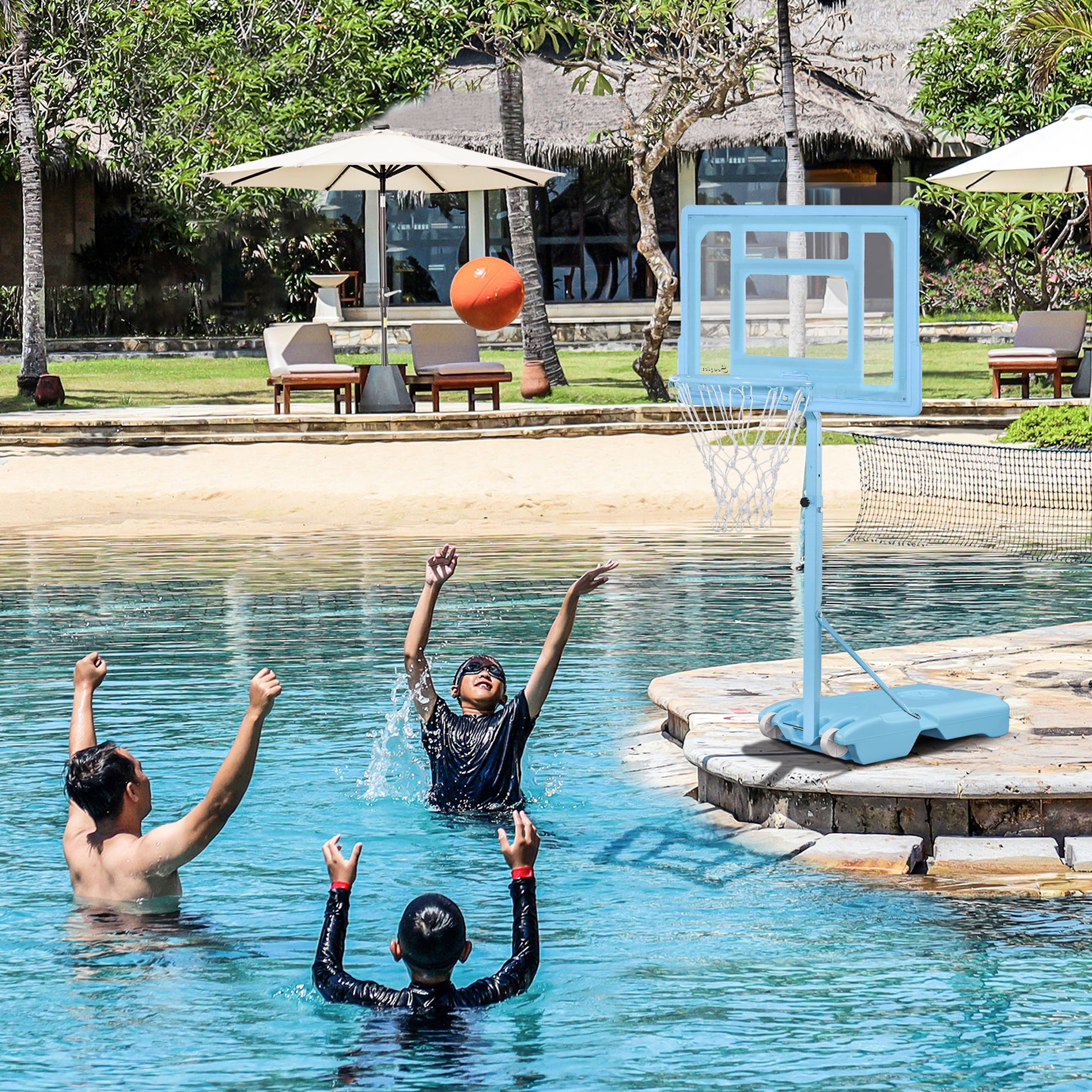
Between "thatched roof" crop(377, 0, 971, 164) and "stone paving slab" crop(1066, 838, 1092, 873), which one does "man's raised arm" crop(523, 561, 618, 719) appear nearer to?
"stone paving slab" crop(1066, 838, 1092, 873)

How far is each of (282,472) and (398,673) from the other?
949 cm

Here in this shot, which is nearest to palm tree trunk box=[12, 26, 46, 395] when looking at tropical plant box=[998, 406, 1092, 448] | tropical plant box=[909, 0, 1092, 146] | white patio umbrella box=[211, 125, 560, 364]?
white patio umbrella box=[211, 125, 560, 364]

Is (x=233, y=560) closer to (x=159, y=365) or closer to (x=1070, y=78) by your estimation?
(x=159, y=365)

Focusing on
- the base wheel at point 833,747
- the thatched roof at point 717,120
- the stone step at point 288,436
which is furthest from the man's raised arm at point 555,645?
the thatched roof at point 717,120

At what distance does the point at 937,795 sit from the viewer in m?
7.28

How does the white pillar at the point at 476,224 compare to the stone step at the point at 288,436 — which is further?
the white pillar at the point at 476,224

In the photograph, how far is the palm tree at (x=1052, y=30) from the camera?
73.0 ft

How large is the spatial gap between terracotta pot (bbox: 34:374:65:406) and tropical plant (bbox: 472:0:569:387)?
6530mm

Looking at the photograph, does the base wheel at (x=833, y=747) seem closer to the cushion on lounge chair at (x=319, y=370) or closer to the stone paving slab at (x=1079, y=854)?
the stone paving slab at (x=1079, y=854)

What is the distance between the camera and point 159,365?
3228cm

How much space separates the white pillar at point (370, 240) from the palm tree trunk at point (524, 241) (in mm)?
11191

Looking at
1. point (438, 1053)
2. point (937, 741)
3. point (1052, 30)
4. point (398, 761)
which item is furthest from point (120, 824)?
point (1052, 30)

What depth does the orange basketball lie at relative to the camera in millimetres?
22656

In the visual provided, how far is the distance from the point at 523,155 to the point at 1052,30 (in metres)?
8.00
